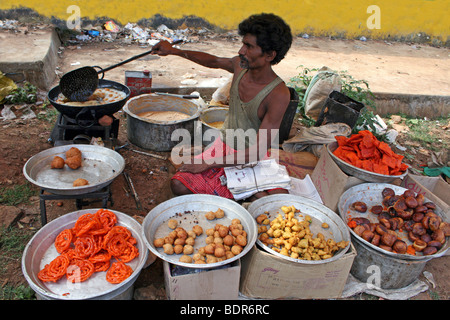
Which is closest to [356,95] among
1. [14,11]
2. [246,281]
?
[246,281]

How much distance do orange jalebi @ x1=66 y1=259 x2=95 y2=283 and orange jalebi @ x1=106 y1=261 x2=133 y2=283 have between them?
0.38 feet

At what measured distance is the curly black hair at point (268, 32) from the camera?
2729 millimetres

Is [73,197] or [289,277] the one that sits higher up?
[73,197]

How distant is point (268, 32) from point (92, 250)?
2104mm

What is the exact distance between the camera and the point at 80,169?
2.87 meters

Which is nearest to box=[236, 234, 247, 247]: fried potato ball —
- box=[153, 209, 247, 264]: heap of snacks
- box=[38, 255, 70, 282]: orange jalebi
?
box=[153, 209, 247, 264]: heap of snacks

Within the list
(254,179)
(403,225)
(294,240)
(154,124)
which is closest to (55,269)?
(294,240)

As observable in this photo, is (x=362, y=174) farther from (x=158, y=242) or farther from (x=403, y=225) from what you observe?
(x=158, y=242)

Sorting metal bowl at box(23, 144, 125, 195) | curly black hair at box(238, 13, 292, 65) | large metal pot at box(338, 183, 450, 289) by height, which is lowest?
large metal pot at box(338, 183, 450, 289)

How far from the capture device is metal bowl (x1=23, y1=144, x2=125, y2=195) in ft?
8.34

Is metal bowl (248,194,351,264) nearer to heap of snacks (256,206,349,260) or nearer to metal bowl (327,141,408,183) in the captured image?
heap of snacks (256,206,349,260)

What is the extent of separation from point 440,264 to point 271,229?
5.84ft

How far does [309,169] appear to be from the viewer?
3953 millimetres
